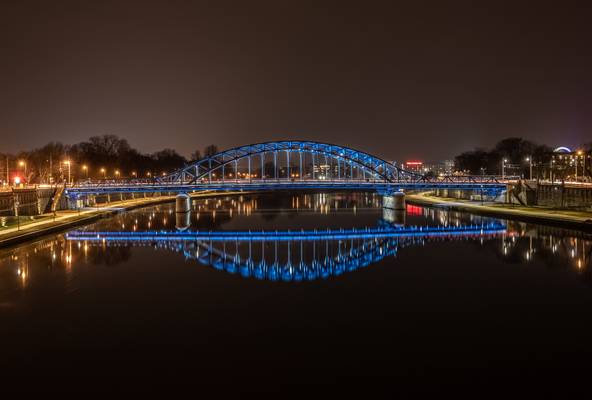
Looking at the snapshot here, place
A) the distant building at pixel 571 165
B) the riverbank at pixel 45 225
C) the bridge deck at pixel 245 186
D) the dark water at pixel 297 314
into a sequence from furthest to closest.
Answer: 1. the distant building at pixel 571 165
2. the bridge deck at pixel 245 186
3. the riverbank at pixel 45 225
4. the dark water at pixel 297 314

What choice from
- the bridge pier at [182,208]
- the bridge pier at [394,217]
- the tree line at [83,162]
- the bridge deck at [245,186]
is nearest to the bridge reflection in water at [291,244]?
the bridge pier at [394,217]

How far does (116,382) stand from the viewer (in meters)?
11.9

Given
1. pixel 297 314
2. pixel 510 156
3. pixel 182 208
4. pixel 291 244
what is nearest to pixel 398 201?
pixel 182 208

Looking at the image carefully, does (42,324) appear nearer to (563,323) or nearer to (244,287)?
(244,287)

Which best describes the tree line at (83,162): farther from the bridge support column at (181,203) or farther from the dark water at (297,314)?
the dark water at (297,314)

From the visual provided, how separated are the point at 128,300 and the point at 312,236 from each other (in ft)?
68.9

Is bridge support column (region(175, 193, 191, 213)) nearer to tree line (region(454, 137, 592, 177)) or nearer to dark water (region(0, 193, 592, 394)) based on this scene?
dark water (region(0, 193, 592, 394))

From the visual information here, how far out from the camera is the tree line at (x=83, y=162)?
77.2 metres

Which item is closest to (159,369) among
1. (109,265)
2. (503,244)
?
(109,265)

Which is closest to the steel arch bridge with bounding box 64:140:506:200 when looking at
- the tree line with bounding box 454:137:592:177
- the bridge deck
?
the bridge deck

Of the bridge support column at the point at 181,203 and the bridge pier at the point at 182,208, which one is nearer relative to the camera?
the bridge pier at the point at 182,208

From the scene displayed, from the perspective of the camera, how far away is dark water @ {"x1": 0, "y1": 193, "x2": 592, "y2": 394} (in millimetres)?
12391

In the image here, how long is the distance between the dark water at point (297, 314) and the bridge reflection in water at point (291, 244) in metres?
0.25

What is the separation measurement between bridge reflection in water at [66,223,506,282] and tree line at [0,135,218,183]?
3239 centimetres
